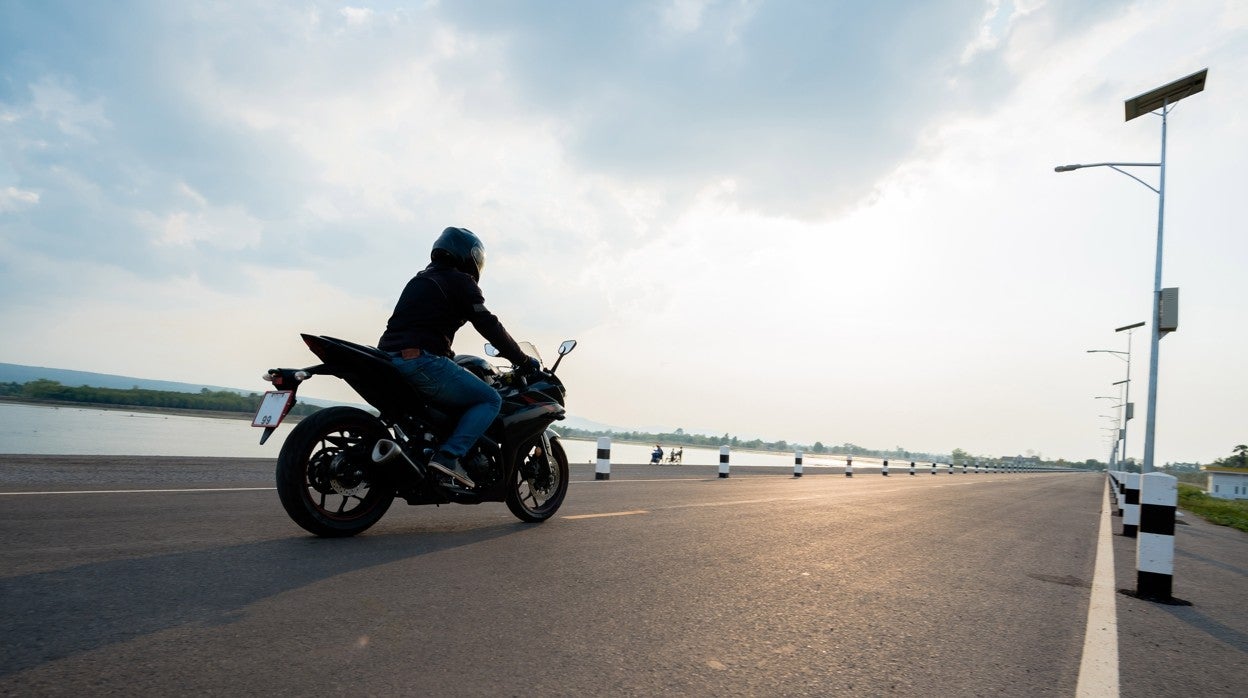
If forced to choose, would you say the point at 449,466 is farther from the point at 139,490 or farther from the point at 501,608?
the point at 139,490

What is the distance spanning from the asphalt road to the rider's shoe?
418 mm

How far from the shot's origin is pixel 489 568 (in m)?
3.67

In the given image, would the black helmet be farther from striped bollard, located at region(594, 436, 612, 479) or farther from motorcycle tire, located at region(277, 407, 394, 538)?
striped bollard, located at region(594, 436, 612, 479)

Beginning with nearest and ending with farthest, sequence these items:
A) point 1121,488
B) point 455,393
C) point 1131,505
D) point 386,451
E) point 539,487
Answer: point 386,451
point 455,393
point 539,487
point 1131,505
point 1121,488

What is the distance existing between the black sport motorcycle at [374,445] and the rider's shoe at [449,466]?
0.24 feet

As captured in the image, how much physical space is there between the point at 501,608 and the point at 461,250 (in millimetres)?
2813

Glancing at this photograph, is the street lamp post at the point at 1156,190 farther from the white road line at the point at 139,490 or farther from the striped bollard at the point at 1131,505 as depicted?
the white road line at the point at 139,490

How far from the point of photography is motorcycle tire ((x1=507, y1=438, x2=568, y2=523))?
5496 millimetres

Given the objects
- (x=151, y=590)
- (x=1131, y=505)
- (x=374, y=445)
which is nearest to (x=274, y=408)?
(x=374, y=445)

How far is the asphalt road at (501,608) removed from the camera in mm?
2074

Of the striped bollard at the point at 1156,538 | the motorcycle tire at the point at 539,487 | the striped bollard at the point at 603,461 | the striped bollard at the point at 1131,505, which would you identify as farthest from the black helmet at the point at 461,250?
the striped bollard at the point at 1131,505

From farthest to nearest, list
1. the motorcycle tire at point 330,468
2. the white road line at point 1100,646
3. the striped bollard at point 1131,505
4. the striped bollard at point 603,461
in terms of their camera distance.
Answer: the striped bollard at point 603,461
the striped bollard at point 1131,505
the motorcycle tire at point 330,468
the white road line at point 1100,646

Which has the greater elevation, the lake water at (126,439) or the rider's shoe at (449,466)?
the rider's shoe at (449,466)

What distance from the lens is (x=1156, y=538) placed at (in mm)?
4566
